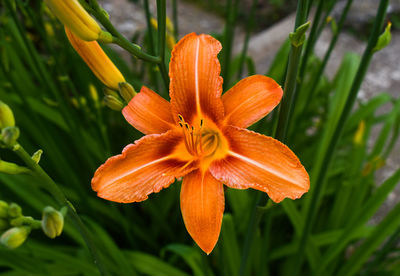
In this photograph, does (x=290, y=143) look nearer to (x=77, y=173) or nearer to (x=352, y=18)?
(x=77, y=173)

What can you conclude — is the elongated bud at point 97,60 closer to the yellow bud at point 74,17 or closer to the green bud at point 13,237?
the yellow bud at point 74,17

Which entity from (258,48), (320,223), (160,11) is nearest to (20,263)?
(160,11)

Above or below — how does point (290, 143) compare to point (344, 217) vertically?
above

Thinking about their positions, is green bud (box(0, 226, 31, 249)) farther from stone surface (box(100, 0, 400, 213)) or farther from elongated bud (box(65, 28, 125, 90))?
stone surface (box(100, 0, 400, 213))

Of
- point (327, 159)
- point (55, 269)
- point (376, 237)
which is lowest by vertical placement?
point (55, 269)

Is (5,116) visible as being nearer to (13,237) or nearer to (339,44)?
(13,237)

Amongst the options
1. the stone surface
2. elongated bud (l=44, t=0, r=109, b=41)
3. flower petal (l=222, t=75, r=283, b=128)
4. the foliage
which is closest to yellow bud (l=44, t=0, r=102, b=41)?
elongated bud (l=44, t=0, r=109, b=41)

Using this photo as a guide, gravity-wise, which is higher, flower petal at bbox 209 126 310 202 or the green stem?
the green stem
